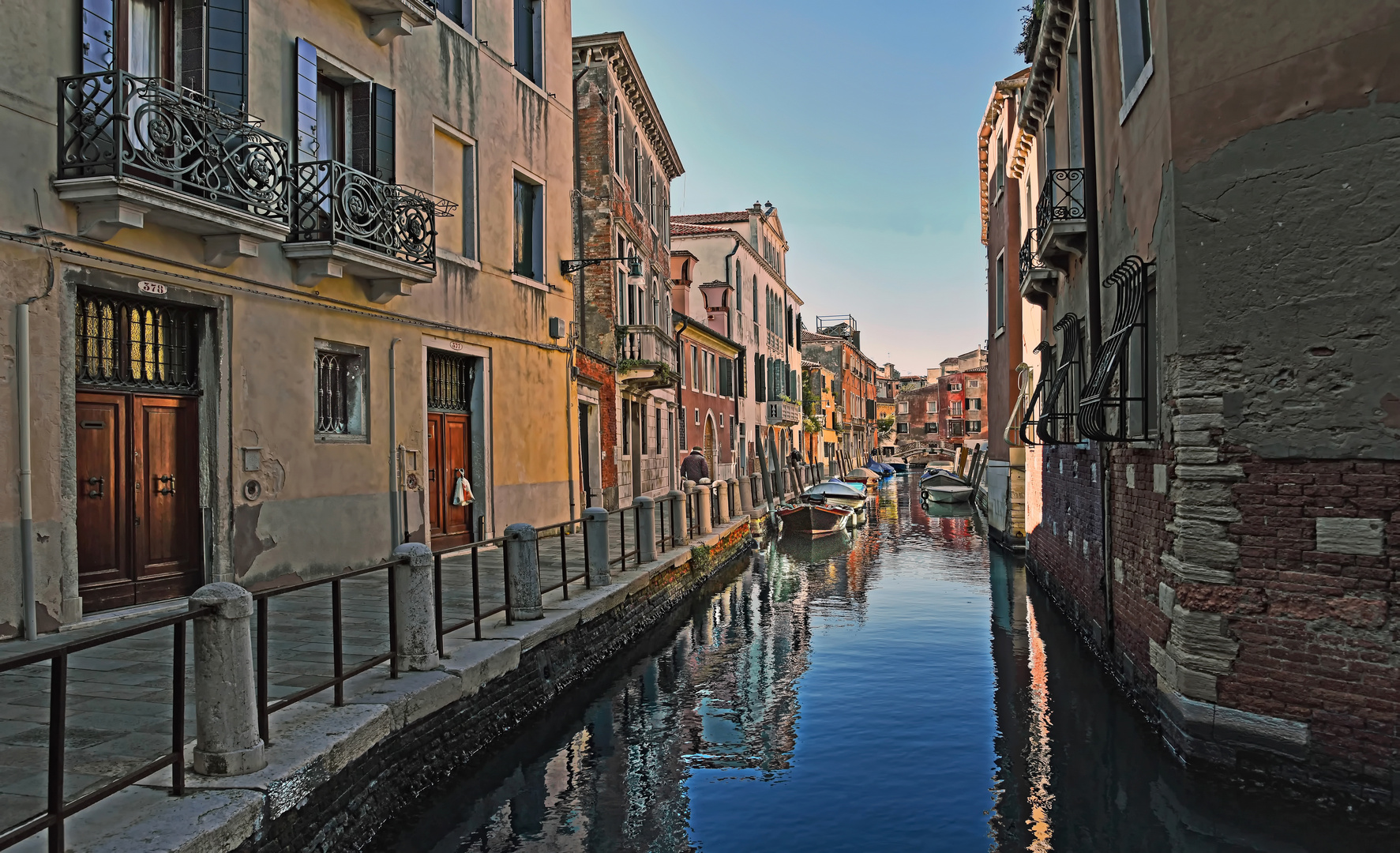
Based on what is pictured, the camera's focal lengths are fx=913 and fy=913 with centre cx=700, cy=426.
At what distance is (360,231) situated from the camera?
930 cm

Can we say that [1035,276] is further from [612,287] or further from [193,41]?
[193,41]

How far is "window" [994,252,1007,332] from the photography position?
59.3ft

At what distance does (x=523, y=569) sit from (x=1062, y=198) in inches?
289

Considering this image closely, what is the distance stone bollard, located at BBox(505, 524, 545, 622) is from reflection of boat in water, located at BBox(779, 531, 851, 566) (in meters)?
11.6

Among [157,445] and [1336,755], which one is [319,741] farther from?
[1336,755]

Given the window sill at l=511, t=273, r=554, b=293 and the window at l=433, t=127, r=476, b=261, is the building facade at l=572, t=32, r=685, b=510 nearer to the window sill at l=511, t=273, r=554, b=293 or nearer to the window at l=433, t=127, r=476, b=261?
the window sill at l=511, t=273, r=554, b=293

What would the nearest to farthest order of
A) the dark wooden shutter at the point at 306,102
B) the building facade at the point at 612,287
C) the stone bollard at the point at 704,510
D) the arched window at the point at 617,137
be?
the dark wooden shutter at the point at 306,102
the stone bollard at the point at 704,510
the building facade at the point at 612,287
the arched window at the point at 617,137

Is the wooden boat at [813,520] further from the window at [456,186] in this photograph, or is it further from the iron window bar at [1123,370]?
the iron window bar at [1123,370]

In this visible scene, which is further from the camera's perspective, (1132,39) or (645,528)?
(645,528)

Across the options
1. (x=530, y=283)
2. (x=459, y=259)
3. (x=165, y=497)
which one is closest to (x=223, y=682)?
(x=165, y=497)

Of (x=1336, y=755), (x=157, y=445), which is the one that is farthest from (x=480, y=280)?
(x=1336, y=755)

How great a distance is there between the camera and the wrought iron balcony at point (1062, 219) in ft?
31.3

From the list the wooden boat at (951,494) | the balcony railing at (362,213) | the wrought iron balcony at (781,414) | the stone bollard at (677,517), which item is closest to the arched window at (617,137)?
the stone bollard at (677,517)

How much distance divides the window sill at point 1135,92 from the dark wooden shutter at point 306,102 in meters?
7.37
